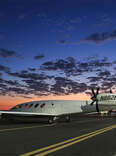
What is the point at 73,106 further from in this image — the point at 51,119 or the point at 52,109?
the point at 51,119

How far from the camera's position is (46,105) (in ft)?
104

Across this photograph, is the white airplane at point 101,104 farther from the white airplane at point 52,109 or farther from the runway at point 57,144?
the runway at point 57,144

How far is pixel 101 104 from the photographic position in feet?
104

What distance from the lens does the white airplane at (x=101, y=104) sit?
3120 cm

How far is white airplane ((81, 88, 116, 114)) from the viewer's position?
102 ft

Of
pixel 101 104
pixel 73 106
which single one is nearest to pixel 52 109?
pixel 73 106

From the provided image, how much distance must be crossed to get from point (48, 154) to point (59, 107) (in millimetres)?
23268

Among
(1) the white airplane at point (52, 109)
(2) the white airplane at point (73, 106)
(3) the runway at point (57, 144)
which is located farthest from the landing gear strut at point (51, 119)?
(3) the runway at point (57, 144)

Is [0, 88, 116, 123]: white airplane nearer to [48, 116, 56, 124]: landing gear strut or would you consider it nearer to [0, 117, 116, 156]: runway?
[48, 116, 56, 124]: landing gear strut

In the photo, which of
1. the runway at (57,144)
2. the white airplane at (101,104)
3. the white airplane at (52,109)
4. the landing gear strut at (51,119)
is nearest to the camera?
the runway at (57,144)

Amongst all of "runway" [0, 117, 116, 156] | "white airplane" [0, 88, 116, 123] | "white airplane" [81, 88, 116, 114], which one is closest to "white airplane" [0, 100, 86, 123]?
"white airplane" [0, 88, 116, 123]

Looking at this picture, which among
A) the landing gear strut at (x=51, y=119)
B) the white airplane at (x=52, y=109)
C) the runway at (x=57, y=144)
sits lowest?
the landing gear strut at (x=51, y=119)

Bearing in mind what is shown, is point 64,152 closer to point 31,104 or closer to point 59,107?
point 59,107

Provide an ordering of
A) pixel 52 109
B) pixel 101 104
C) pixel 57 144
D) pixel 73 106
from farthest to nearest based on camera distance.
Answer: pixel 101 104, pixel 73 106, pixel 52 109, pixel 57 144
